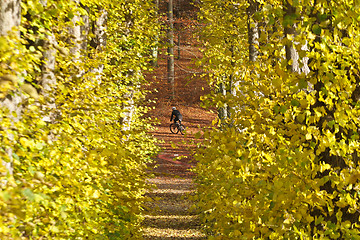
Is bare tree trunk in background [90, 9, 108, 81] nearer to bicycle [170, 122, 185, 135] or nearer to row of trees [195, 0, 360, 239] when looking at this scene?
row of trees [195, 0, 360, 239]

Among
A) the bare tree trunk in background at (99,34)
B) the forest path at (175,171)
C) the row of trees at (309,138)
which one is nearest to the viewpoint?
the row of trees at (309,138)

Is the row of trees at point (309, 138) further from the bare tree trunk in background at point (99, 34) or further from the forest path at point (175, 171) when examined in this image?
the bare tree trunk in background at point (99, 34)

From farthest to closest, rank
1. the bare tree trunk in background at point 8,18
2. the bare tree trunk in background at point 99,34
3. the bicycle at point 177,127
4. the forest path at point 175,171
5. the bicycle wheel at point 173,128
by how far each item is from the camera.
Result: the bicycle wheel at point 173,128 → the bicycle at point 177,127 → the forest path at point 175,171 → the bare tree trunk in background at point 99,34 → the bare tree trunk in background at point 8,18

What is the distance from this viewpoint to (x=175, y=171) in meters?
22.9

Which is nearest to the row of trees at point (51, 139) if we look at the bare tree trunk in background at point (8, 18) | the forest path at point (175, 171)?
the bare tree trunk in background at point (8, 18)

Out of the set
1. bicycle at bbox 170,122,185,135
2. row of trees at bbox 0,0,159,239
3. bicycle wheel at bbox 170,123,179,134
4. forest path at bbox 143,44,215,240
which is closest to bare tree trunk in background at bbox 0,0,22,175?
row of trees at bbox 0,0,159,239

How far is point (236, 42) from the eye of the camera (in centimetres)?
1786

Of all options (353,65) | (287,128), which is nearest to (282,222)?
(287,128)

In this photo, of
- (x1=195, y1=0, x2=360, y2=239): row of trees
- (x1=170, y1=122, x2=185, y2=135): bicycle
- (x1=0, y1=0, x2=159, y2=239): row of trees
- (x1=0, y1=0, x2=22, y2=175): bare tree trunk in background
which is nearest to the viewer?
(x1=0, y1=0, x2=159, y2=239): row of trees

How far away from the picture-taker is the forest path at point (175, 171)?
12555 mm

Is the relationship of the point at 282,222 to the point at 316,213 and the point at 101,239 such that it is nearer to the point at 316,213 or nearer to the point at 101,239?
the point at 316,213

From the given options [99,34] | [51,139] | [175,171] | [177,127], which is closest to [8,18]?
[51,139]

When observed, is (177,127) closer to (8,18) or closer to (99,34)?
(99,34)

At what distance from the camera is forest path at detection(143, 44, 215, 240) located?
494 inches
